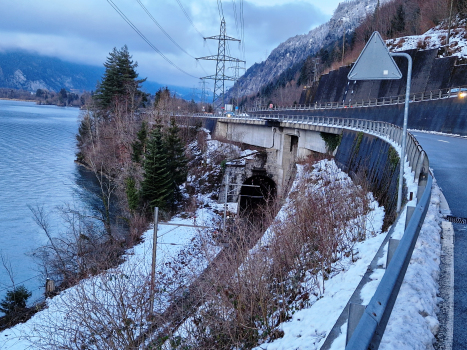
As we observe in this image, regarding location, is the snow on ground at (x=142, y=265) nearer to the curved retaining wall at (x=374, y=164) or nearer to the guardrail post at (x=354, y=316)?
the curved retaining wall at (x=374, y=164)

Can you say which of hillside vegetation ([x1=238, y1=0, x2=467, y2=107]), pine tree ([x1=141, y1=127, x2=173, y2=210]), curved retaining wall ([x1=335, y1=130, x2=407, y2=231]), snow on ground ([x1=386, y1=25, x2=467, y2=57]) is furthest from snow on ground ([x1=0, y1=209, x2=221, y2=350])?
snow on ground ([x1=386, y1=25, x2=467, y2=57])

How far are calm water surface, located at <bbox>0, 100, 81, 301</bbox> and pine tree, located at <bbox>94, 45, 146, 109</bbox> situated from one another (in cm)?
1028

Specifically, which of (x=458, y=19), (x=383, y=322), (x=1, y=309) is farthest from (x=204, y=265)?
(x=458, y=19)

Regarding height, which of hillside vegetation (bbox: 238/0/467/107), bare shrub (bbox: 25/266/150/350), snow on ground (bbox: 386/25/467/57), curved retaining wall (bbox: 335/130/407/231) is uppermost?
hillside vegetation (bbox: 238/0/467/107)

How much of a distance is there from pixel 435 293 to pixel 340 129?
2395cm

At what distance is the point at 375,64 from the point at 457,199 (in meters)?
4.32

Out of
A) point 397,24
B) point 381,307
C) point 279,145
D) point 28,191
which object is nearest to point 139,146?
point 28,191

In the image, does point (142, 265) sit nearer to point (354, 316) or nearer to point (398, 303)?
point (398, 303)

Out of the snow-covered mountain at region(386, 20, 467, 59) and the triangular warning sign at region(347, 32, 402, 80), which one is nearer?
the triangular warning sign at region(347, 32, 402, 80)

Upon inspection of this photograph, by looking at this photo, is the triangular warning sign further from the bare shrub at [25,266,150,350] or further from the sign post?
the bare shrub at [25,266,150,350]

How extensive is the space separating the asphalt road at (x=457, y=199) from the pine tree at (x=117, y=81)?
166 ft

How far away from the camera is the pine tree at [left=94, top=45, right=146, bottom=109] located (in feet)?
197

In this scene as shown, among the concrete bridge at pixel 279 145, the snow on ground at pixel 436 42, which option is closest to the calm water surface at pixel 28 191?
the concrete bridge at pixel 279 145

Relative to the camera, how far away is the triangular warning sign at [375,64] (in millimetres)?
6570
